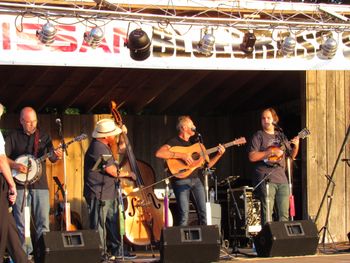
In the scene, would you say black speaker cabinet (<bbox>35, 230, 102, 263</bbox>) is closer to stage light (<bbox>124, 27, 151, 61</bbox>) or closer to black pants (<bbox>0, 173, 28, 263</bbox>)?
black pants (<bbox>0, 173, 28, 263</bbox>)

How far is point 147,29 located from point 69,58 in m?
1.12

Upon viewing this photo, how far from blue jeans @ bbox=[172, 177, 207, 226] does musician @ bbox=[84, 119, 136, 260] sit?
0.81 metres

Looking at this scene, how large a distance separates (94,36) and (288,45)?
2595mm

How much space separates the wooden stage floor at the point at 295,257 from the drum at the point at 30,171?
1.60 meters

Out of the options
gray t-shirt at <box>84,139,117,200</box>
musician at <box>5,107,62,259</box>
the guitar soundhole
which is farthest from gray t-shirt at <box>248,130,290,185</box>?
musician at <box>5,107,62,259</box>

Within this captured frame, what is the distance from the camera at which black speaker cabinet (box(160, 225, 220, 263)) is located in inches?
357

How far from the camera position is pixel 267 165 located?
412 inches

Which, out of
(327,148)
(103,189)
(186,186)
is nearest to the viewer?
(103,189)

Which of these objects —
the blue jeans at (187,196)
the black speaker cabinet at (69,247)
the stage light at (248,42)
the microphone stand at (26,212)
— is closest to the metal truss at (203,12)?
the stage light at (248,42)

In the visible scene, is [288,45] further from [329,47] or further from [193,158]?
[193,158]

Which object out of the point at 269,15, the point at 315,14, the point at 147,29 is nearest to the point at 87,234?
the point at 147,29

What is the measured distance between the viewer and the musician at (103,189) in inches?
381

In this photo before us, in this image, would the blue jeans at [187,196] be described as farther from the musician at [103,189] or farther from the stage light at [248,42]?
the stage light at [248,42]

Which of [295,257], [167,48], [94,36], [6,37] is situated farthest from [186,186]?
[6,37]
